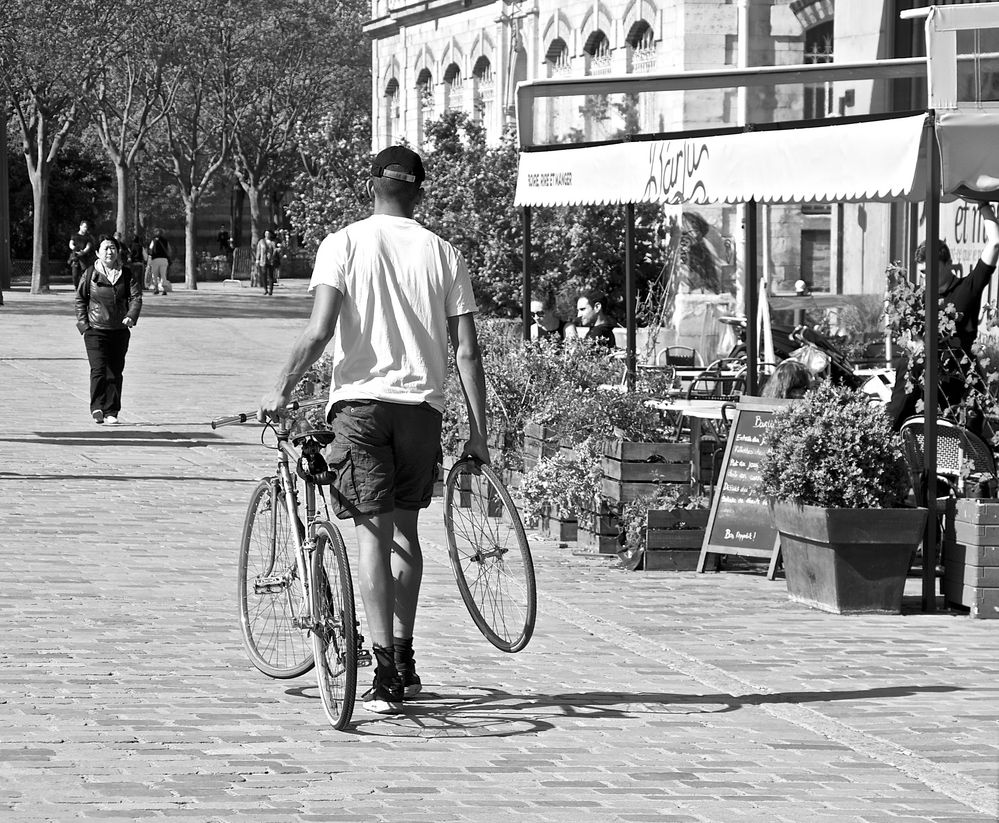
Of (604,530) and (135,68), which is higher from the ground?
(135,68)

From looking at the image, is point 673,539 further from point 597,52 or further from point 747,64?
point 597,52

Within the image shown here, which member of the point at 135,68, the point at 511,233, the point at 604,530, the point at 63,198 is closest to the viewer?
the point at 604,530

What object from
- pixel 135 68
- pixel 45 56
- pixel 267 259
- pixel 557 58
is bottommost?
pixel 267 259

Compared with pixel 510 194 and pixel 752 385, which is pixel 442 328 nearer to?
pixel 752 385

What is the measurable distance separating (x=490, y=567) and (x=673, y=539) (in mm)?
3080

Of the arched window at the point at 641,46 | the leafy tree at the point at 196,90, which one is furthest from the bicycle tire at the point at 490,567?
the leafy tree at the point at 196,90

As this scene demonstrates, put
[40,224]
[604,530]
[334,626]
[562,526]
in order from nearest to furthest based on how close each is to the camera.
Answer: [334,626] < [604,530] < [562,526] < [40,224]

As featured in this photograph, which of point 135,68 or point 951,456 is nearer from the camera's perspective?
point 951,456

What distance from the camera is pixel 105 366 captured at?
17.8 m

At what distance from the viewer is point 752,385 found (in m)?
10.9

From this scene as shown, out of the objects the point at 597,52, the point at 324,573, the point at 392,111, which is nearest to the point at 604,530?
the point at 324,573

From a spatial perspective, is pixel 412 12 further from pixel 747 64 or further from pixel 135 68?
pixel 747 64

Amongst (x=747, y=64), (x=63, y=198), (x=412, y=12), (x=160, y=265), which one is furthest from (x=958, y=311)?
(x=63, y=198)

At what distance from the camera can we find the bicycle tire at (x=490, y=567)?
7191 mm
